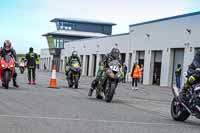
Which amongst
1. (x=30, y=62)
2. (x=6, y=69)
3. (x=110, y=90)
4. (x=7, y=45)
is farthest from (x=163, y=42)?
(x=110, y=90)

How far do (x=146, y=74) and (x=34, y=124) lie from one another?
4037 centimetres

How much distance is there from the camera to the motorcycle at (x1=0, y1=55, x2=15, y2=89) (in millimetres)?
18797

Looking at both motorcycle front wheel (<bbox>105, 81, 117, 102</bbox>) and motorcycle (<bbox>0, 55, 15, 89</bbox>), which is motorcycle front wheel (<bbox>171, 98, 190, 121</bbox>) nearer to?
motorcycle front wheel (<bbox>105, 81, 117, 102</bbox>)

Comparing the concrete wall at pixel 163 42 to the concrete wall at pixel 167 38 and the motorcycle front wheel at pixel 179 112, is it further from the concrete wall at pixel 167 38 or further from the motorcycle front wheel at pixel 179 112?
the motorcycle front wheel at pixel 179 112

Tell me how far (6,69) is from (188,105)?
9578mm

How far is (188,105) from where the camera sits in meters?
10.8

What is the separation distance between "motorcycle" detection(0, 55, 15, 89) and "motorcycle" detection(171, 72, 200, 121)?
336 inches

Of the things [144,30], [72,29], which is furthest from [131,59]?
[72,29]

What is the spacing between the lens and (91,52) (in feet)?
241

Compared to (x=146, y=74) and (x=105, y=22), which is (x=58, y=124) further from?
(x=105, y=22)

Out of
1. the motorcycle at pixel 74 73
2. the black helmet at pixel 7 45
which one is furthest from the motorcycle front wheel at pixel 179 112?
the motorcycle at pixel 74 73

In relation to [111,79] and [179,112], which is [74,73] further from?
[179,112]

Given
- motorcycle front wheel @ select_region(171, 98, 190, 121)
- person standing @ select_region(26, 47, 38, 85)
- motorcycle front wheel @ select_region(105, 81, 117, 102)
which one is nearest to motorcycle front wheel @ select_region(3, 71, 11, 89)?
motorcycle front wheel @ select_region(105, 81, 117, 102)

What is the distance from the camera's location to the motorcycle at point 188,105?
10.5 m
